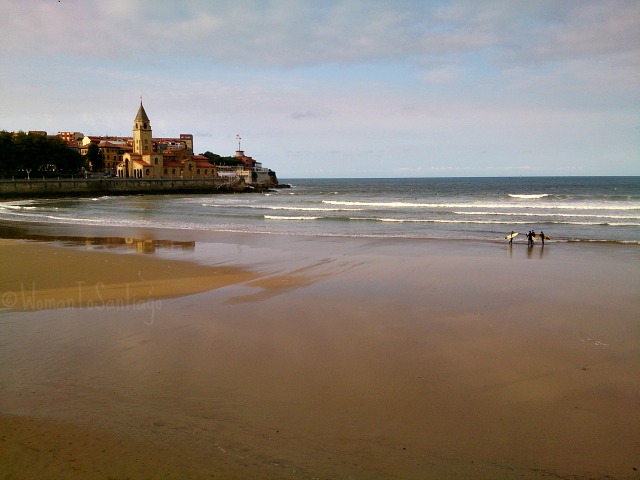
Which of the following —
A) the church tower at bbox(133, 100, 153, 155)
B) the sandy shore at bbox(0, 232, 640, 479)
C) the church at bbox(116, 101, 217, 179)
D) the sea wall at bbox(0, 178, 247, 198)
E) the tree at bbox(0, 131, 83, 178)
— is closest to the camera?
the sandy shore at bbox(0, 232, 640, 479)

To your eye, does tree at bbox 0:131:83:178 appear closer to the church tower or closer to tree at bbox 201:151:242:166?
the church tower

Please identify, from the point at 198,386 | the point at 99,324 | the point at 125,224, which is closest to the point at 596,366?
the point at 198,386

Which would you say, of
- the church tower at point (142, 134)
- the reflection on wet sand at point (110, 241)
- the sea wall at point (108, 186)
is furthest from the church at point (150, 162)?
the reflection on wet sand at point (110, 241)

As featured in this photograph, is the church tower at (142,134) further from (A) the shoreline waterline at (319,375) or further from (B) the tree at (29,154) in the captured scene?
(A) the shoreline waterline at (319,375)

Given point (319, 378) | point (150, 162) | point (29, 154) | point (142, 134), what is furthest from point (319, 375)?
point (142, 134)

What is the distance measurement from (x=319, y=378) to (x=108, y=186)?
69.4 metres

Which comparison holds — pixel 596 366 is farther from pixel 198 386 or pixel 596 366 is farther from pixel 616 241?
pixel 616 241

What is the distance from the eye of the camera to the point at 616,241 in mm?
18875

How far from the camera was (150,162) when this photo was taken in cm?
8175

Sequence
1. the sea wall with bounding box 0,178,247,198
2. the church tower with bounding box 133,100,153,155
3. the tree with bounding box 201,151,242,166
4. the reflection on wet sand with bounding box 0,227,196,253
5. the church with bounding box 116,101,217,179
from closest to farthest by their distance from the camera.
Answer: the reflection on wet sand with bounding box 0,227,196,253, the sea wall with bounding box 0,178,247,198, the church with bounding box 116,101,217,179, the church tower with bounding box 133,100,153,155, the tree with bounding box 201,151,242,166

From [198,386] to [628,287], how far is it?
1021cm

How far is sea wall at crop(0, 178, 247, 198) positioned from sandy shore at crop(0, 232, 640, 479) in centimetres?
5475

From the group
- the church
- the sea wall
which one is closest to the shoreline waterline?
the sea wall

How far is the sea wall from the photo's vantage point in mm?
56728
